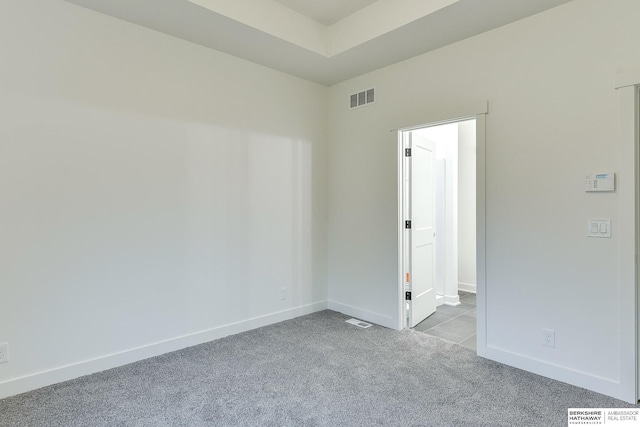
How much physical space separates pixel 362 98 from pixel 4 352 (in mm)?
3721

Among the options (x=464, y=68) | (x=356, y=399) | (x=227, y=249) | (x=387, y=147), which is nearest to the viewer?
(x=356, y=399)

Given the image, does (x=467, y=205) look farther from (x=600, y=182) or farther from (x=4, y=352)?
(x=4, y=352)

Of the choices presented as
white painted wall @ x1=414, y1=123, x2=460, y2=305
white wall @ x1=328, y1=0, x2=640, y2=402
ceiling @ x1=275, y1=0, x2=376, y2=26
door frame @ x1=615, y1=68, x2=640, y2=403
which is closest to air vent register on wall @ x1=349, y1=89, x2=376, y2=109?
white wall @ x1=328, y1=0, x2=640, y2=402

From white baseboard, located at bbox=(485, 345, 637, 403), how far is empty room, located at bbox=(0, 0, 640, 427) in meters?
0.01

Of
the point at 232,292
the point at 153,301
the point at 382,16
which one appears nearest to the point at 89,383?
the point at 153,301

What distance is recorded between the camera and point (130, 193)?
9.15 ft

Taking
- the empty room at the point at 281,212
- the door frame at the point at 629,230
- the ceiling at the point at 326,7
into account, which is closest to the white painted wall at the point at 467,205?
the empty room at the point at 281,212

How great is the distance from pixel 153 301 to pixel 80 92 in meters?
1.71

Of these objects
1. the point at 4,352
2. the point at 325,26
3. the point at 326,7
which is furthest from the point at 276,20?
the point at 4,352

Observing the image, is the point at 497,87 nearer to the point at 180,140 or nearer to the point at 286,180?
the point at 286,180

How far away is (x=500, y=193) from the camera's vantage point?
110 inches

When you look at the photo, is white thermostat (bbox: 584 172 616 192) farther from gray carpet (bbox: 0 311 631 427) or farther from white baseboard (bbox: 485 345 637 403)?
gray carpet (bbox: 0 311 631 427)

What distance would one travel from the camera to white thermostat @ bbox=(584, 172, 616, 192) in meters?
2.26

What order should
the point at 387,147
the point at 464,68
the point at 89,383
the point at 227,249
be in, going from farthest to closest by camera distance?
the point at 387,147, the point at 227,249, the point at 464,68, the point at 89,383
